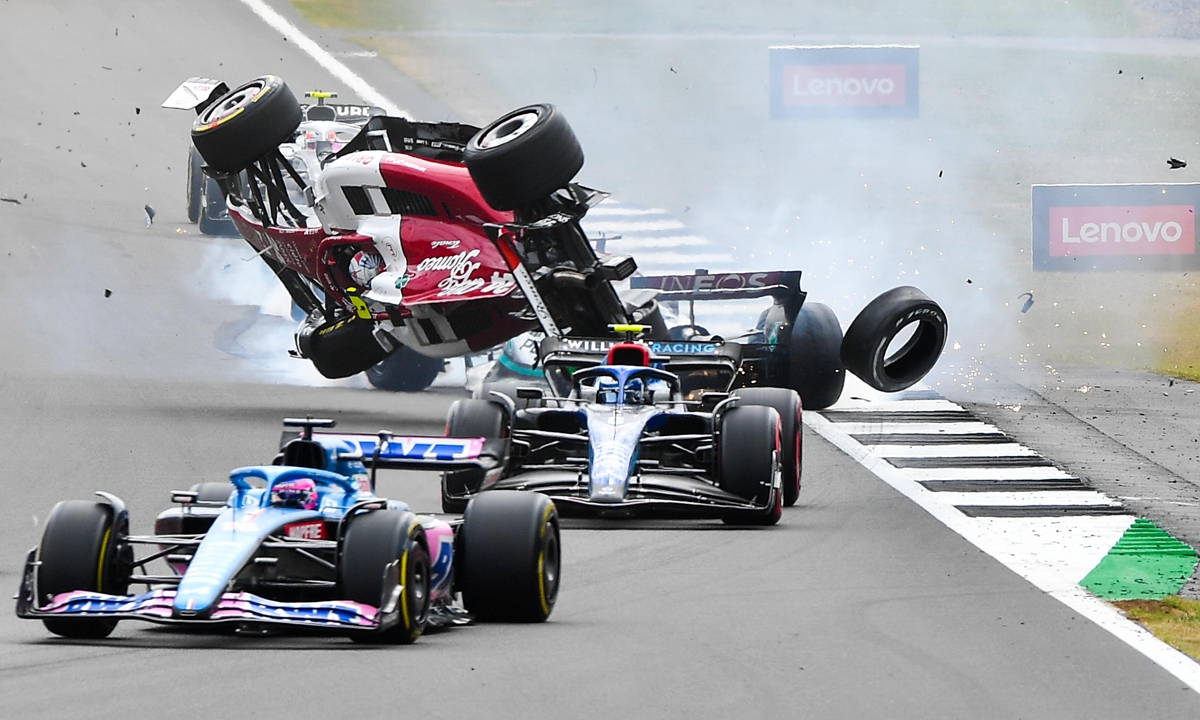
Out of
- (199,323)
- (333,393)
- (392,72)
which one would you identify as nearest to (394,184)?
(333,393)

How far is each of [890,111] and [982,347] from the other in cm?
926

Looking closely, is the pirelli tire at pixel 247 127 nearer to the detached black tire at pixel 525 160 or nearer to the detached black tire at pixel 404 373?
the detached black tire at pixel 525 160

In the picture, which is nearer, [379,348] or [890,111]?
[379,348]

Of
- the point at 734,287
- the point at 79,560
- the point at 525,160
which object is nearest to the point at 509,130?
the point at 525,160

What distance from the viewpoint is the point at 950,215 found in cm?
2911

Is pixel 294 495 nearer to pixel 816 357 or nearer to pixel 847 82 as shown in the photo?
pixel 816 357

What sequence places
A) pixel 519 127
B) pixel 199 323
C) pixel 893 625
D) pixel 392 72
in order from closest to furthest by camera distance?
pixel 893 625, pixel 519 127, pixel 199 323, pixel 392 72

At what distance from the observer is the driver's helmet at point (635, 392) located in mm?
14055

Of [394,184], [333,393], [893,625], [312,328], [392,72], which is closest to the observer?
[893,625]

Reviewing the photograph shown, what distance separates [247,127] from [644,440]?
21.0 ft

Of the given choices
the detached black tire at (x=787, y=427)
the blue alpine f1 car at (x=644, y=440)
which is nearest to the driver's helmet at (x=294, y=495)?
the blue alpine f1 car at (x=644, y=440)

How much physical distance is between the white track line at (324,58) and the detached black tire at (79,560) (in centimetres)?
2311

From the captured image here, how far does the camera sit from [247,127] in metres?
18.2

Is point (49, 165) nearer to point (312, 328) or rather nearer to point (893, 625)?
point (312, 328)
